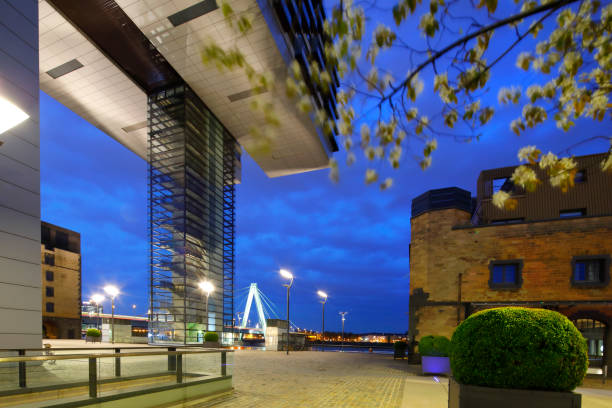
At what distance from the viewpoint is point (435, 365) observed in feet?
40.8

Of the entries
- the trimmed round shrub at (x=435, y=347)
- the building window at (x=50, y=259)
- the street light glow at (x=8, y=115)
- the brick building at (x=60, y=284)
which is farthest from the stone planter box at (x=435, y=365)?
the building window at (x=50, y=259)

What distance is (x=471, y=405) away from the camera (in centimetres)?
425

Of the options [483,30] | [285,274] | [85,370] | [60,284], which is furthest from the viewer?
[60,284]

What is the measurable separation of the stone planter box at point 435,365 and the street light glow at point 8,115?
542 inches

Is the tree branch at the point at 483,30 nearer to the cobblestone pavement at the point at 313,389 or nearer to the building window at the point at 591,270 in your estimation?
the cobblestone pavement at the point at 313,389

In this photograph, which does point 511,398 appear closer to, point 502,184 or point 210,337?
point 502,184

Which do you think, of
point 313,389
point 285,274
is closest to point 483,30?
point 313,389

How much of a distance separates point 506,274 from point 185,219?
23.0m

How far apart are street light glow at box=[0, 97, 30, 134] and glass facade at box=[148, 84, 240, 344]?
26.3 metres

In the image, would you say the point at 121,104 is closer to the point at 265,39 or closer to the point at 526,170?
the point at 265,39

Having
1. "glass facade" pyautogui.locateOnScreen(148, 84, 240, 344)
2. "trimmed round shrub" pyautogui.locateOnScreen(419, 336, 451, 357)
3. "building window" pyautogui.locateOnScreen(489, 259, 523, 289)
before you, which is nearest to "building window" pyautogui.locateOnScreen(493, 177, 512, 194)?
"building window" pyautogui.locateOnScreen(489, 259, 523, 289)

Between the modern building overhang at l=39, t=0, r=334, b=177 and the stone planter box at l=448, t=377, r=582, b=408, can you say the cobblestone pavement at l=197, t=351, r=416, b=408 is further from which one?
the modern building overhang at l=39, t=0, r=334, b=177

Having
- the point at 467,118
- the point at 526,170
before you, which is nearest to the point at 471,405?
the point at 526,170

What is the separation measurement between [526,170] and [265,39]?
24301 millimetres
